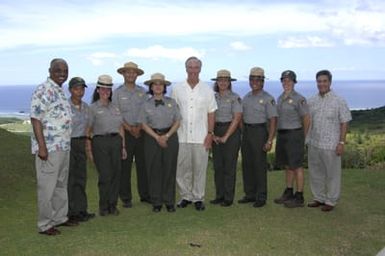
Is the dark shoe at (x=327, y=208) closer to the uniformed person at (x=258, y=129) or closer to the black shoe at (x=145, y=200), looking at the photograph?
the uniformed person at (x=258, y=129)

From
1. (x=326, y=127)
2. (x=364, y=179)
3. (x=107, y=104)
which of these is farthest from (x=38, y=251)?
(x=364, y=179)

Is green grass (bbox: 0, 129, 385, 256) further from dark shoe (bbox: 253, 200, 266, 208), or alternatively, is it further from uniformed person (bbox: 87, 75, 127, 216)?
uniformed person (bbox: 87, 75, 127, 216)

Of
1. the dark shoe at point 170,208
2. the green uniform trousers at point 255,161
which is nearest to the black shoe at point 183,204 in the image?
Result: the dark shoe at point 170,208

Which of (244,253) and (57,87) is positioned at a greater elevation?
(57,87)

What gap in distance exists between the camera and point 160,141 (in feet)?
26.0

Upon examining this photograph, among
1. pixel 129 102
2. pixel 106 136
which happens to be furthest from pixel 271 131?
pixel 106 136

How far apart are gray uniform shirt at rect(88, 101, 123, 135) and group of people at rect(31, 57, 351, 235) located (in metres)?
0.01

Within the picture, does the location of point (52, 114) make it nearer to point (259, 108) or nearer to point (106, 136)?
point (106, 136)

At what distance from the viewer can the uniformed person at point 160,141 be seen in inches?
312

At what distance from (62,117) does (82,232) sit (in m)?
1.51

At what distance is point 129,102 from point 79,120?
1.12 meters

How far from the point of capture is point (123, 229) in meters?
7.30

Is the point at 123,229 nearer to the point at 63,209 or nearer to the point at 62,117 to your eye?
the point at 63,209

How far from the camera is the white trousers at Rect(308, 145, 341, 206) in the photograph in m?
8.32
